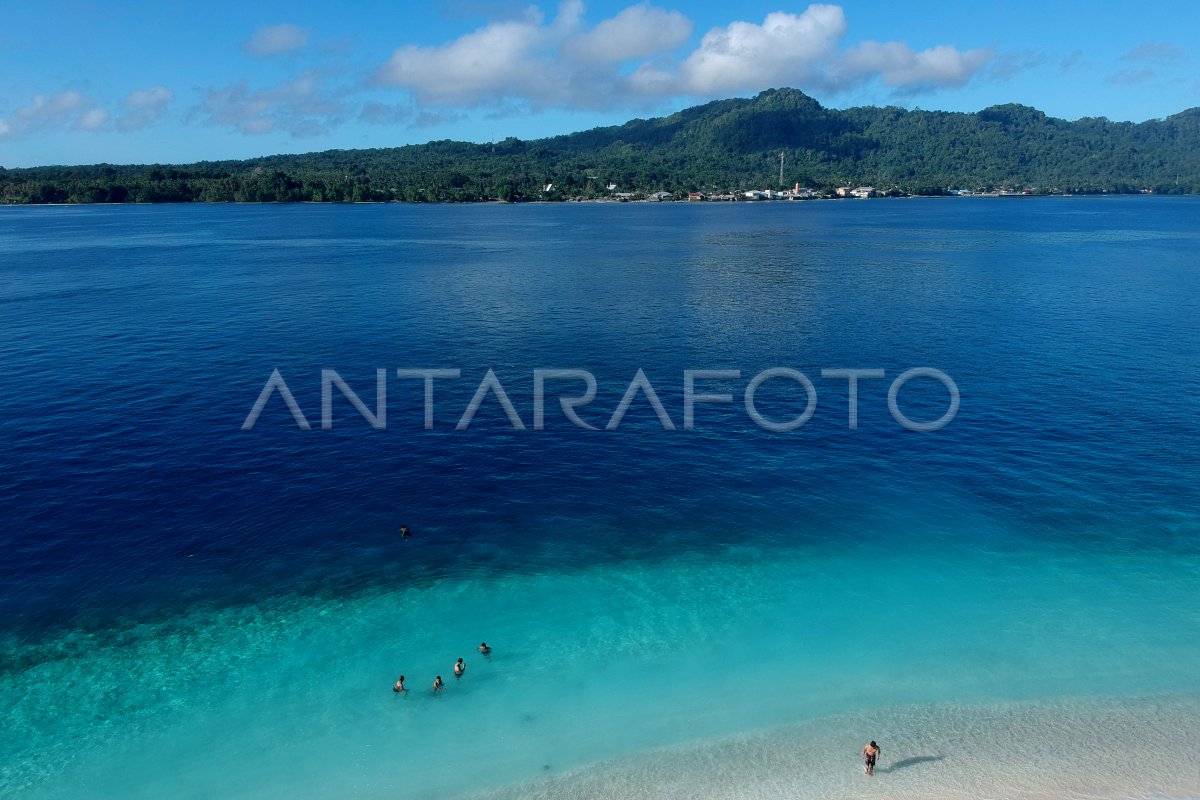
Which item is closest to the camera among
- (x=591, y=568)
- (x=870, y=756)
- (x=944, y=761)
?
(x=870, y=756)

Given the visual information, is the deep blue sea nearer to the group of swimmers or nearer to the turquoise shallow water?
the turquoise shallow water

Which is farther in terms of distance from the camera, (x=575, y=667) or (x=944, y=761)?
(x=575, y=667)

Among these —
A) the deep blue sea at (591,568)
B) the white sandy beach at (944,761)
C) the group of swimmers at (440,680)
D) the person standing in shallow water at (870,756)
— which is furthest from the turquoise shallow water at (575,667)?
the person standing in shallow water at (870,756)

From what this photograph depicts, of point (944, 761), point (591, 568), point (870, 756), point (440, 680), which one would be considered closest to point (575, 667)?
point (440, 680)

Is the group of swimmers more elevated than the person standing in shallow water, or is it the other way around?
the group of swimmers

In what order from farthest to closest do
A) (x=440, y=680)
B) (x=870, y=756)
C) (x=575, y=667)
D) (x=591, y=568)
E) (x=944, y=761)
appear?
1. (x=591, y=568)
2. (x=575, y=667)
3. (x=440, y=680)
4. (x=944, y=761)
5. (x=870, y=756)

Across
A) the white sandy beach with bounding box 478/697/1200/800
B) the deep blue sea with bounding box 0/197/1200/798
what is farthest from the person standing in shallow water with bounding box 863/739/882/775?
the deep blue sea with bounding box 0/197/1200/798

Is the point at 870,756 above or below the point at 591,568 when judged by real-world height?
below

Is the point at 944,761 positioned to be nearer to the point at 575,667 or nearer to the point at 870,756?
the point at 870,756
